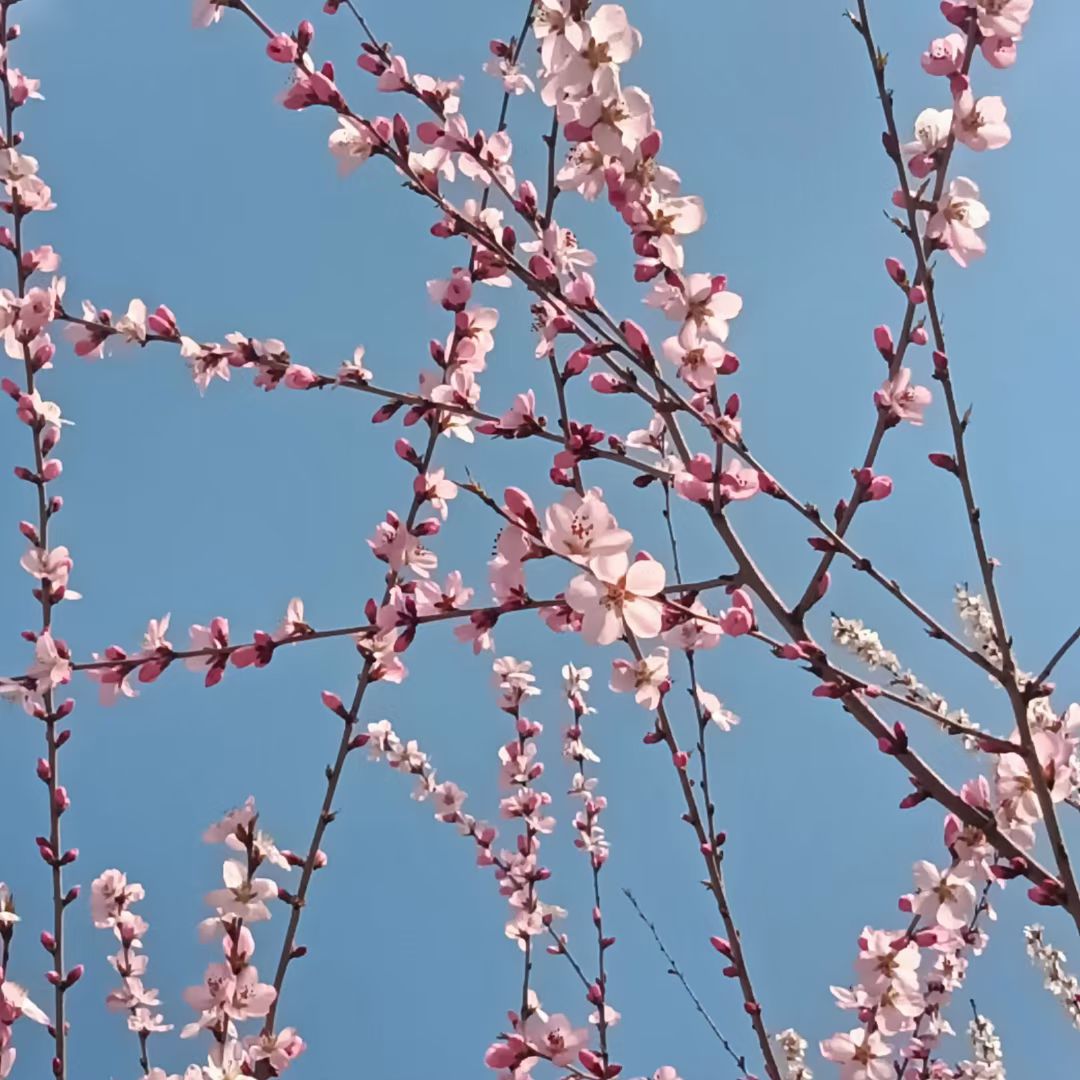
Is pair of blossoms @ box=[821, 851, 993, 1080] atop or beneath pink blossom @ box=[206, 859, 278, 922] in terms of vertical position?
beneath

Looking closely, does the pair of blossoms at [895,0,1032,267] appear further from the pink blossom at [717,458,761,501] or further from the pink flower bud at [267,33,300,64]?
the pink flower bud at [267,33,300,64]

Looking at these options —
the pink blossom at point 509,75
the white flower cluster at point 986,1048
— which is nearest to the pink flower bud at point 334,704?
the pink blossom at point 509,75

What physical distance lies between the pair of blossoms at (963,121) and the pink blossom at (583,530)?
3.04 ft

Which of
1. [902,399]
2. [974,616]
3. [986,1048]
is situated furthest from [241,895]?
[986,1048]

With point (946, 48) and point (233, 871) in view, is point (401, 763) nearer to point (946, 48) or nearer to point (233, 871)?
point (233, 871)

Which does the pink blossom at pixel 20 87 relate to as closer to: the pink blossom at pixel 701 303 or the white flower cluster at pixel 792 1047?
the pink blossom at pixel 701 303

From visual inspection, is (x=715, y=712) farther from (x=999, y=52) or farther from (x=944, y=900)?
(x=999, y=52)

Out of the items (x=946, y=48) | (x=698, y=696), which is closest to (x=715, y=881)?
(x=698, y=696)

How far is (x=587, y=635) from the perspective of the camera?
1.43 meters

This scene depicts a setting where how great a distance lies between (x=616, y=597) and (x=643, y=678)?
2.75 feet

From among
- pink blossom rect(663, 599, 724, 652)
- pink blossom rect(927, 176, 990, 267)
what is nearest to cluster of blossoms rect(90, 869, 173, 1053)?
pink blossom rect(663, 599, 724, 652)

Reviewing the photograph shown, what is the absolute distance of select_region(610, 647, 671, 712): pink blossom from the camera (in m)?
2.08

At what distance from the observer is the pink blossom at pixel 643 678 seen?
208cm

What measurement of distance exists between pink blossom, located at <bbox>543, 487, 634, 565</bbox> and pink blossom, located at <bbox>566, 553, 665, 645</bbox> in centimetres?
4
